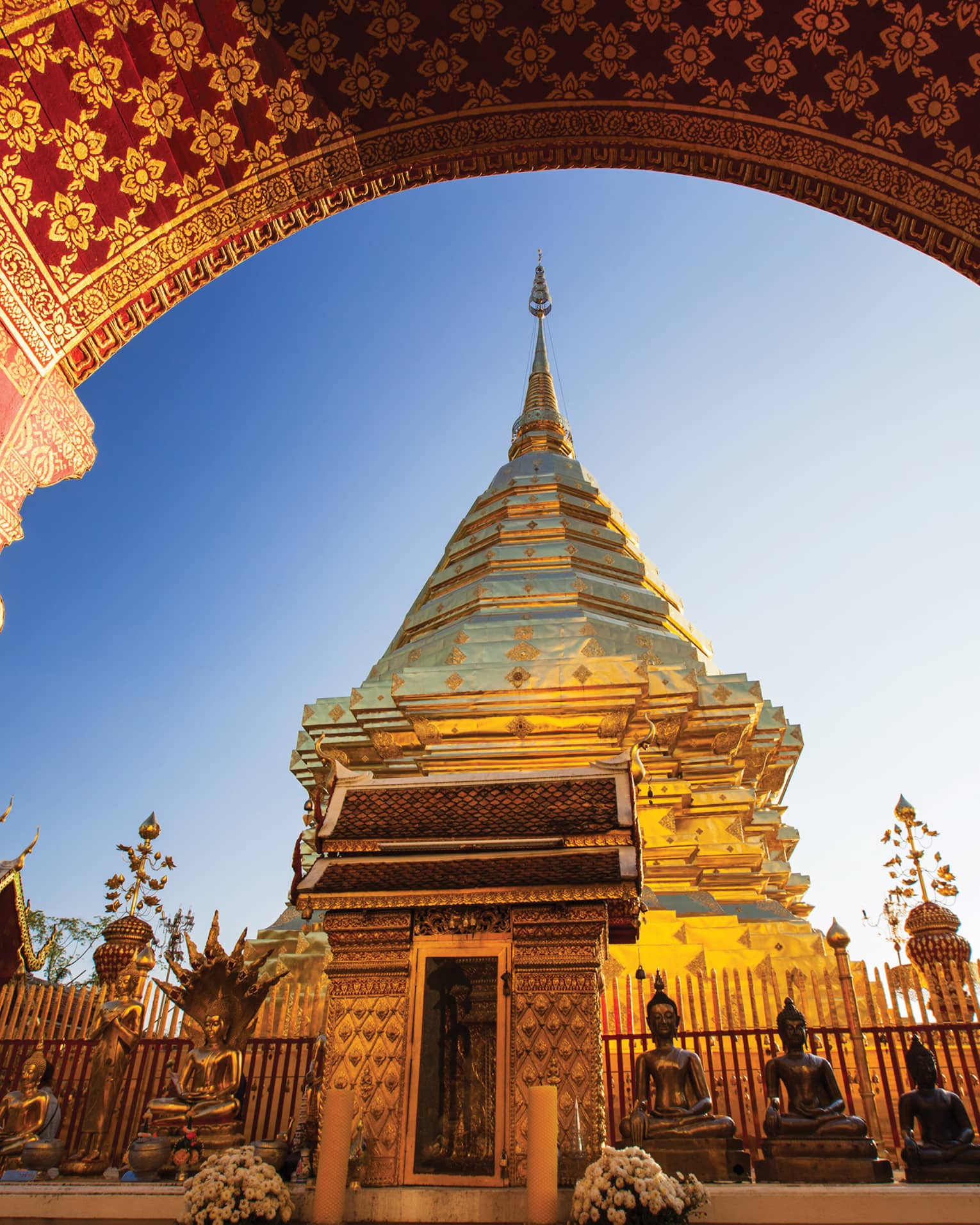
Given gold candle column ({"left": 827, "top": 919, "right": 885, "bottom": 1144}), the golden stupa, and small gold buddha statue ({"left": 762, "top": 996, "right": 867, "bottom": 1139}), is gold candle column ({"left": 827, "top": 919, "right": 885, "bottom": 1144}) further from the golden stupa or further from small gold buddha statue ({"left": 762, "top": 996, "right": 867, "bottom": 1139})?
the golden stupa

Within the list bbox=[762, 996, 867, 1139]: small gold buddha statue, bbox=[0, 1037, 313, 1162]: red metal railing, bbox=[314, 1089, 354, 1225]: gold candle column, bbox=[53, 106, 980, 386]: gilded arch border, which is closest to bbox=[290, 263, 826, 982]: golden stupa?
bbox=[0, 1037, 313, 1162]: red metal railing

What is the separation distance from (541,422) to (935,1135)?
67.0 ft

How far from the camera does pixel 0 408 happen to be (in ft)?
15.6

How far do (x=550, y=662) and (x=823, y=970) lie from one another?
545cm

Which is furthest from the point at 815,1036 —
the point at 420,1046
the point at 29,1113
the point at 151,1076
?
the point at 29,1113

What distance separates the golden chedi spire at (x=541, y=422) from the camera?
75.5 ft

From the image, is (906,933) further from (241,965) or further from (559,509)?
(559,509)

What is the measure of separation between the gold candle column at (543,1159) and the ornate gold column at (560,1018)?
25.2 inches

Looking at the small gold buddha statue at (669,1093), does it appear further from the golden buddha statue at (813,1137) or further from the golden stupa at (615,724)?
the golden stupa at (615,724)

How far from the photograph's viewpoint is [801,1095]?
5301mm

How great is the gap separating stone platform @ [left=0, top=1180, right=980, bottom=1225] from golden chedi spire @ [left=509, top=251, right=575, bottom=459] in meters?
19.5

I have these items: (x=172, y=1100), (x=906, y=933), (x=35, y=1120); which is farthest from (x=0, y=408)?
(x=906, y=933)

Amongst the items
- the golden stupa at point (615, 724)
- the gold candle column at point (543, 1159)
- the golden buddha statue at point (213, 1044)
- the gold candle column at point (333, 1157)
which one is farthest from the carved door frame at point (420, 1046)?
the golden stupa at point (615, 724)

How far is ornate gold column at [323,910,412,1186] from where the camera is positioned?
4.64m
